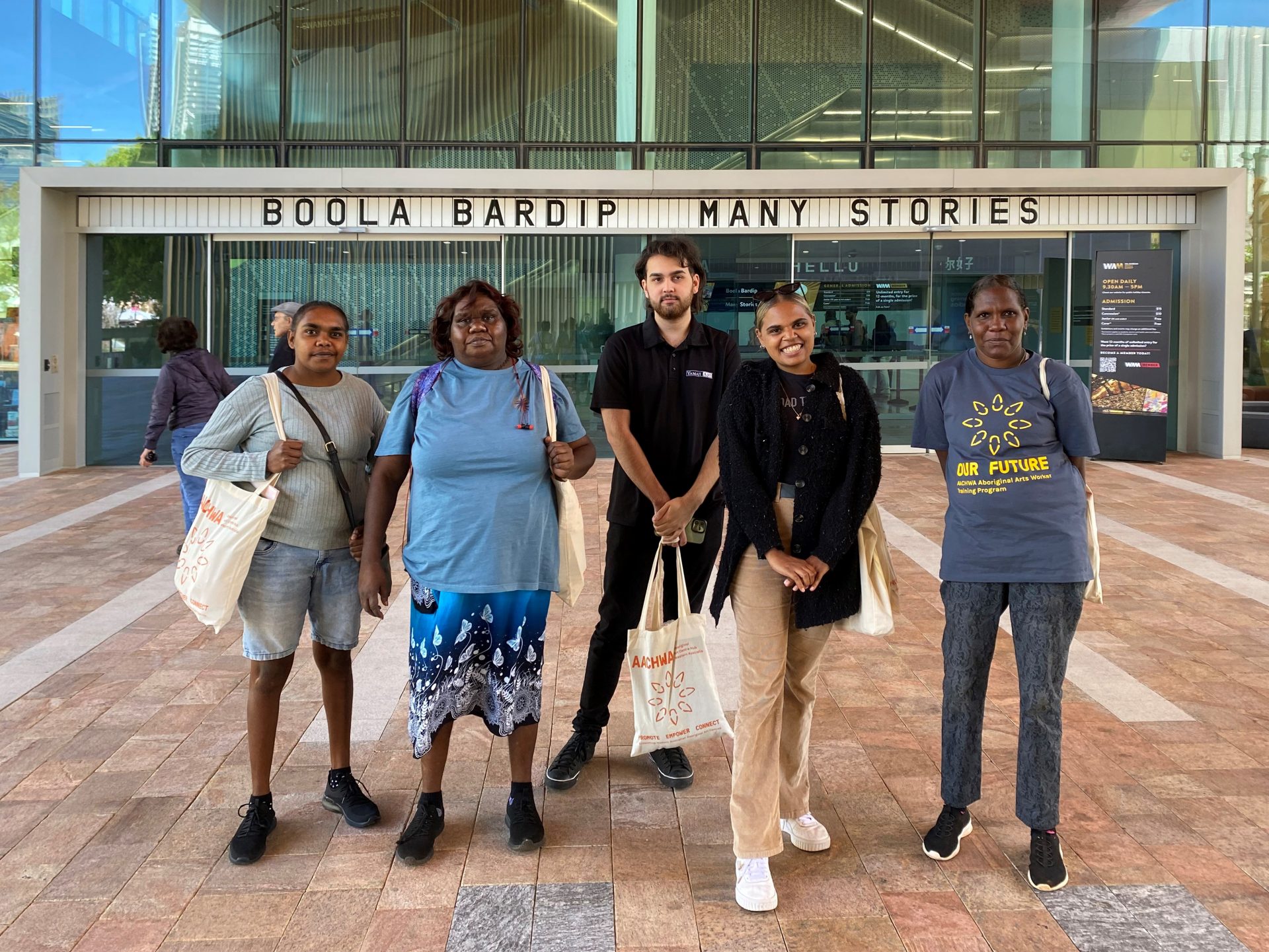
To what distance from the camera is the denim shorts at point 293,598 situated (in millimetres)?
3758

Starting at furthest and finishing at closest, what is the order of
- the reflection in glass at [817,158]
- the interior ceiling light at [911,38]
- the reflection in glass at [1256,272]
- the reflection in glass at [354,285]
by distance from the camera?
the reflection in glass at [1256,272], the interior ceiling light at [911,38], the reflection in glass at [817,158], the reflection in glass at [354,285]

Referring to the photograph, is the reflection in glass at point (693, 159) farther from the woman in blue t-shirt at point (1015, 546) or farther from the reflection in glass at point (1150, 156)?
the woman in blue t-shirt at point (1015, 546)

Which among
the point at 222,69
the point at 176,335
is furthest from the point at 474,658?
the point at 222,69

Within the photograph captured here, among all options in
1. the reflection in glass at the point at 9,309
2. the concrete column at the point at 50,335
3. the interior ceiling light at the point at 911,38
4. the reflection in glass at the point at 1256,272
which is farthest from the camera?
the reflection in glass at the point at 1256,272

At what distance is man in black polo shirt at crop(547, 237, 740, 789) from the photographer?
4.20 meters

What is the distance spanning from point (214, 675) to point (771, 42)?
12523 mm

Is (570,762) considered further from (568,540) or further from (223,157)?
(223,157)

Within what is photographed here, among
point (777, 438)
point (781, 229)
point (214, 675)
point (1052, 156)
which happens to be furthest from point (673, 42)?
point (777, 438)

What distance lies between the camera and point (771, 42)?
51.3 ft

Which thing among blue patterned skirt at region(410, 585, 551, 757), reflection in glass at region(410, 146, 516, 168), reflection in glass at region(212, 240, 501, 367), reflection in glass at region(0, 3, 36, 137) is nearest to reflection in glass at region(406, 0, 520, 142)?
reflection in glass at region(410, 146, 516, 168)

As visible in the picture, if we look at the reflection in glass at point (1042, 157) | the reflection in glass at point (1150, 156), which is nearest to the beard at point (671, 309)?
the reflection in glass at point (1042, 157)

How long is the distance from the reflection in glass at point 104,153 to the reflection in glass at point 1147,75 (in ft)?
40.3

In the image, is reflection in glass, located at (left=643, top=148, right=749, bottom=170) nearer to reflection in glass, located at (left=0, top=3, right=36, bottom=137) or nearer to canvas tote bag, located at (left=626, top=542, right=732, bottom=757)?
reflection in glass, located at (left=0, top=3, right=36, bottom=137)

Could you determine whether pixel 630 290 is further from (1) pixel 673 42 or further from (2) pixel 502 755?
(2) pixel 502 755
